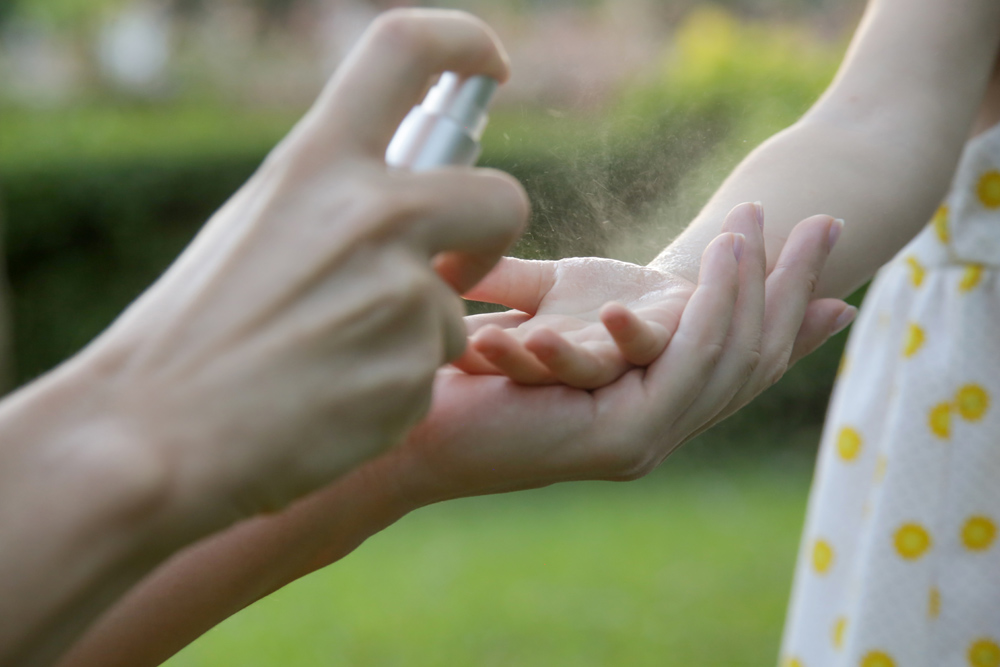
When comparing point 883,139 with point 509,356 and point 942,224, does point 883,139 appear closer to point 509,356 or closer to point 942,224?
point 942,224

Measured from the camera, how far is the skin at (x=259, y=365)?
48 cm

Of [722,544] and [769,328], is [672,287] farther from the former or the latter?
[722,544]

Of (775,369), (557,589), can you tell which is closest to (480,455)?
(775,369)

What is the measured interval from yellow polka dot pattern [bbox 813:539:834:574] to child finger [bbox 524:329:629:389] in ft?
2.34

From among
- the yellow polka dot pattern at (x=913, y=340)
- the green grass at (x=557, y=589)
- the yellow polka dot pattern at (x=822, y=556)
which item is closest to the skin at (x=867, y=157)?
the yellow polka dot pattern at (x=913, y=340)

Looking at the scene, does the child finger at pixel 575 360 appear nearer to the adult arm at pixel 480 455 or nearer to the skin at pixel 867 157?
the adult arm at pixel 480 455

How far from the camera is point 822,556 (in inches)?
53.8

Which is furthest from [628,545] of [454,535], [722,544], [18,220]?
[18,220]

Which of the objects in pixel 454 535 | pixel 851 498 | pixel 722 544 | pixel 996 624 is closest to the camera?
pixel 996 624

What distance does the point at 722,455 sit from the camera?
491cm

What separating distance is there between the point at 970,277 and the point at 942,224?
0.09 metres

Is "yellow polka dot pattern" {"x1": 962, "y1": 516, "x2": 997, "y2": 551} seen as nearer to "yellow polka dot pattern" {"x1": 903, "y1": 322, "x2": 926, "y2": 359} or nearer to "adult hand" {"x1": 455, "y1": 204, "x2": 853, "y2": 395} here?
"yellow polka dot pattern" {"x1": 903, "y1": 322, "x2": 926, "y2": 359}

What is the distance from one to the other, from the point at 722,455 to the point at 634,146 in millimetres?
4202

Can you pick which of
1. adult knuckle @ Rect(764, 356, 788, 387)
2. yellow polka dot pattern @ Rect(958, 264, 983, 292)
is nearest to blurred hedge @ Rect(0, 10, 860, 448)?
yellow polka dot pattern @ Rect(958, 264, 983, 292)
